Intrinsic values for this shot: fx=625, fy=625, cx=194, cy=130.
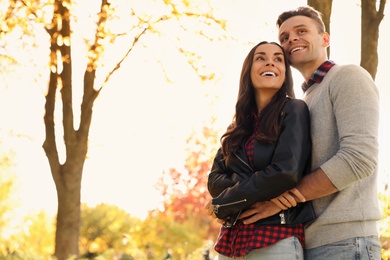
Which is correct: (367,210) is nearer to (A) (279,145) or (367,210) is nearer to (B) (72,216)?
(A) (279,145)

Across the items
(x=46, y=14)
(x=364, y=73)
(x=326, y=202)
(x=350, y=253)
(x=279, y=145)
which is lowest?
(x=350, y=253)

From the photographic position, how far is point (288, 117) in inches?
127

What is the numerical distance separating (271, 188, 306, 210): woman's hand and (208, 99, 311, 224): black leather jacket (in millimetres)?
30

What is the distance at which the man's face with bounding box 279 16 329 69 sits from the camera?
142 inches

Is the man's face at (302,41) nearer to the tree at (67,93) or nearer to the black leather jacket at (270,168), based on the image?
the black leather jacket at (270,168)

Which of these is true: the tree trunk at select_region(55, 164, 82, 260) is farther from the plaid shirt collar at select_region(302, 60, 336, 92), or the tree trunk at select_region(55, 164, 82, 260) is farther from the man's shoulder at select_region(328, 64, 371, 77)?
the man's shoulder at select_region(328, 64, 371, 77)

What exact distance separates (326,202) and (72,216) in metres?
7.12

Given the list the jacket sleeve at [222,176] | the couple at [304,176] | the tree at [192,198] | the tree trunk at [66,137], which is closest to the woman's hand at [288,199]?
the couple at [304,176]

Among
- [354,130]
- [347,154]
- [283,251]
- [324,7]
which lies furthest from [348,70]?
[324,7]

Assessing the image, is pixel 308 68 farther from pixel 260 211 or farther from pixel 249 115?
pixel 260 211

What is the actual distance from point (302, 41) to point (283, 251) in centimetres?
125

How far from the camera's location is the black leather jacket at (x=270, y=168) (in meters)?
3.10

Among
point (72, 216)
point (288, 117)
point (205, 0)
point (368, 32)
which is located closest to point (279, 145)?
point (288, 117)

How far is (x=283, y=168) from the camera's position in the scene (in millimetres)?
3078
